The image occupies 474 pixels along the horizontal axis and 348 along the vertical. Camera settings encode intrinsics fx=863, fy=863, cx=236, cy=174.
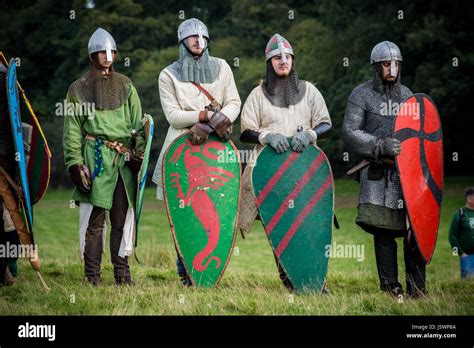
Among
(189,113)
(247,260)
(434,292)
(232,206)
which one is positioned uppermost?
(189,113)

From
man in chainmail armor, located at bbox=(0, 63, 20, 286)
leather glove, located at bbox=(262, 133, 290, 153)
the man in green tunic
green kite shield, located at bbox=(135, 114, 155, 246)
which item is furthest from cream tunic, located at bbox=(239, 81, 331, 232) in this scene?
man in chainmail armor, located at bbox=(0, 63, 20, 286)

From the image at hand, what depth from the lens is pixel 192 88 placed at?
6199 millimetres

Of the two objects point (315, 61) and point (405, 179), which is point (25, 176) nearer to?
point (405, 179)

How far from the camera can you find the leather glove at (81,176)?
6047 mm

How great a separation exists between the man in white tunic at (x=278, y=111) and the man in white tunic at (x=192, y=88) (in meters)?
0.17

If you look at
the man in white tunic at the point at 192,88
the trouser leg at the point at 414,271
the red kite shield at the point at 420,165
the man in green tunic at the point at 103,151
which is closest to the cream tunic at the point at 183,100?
the man in white tunic at the point at 192,88

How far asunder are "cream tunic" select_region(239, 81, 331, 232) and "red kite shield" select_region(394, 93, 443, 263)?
0.62 metres

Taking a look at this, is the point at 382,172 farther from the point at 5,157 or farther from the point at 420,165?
the point at 5,157

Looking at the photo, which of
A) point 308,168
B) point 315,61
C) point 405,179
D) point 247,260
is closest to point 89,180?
point 308,168

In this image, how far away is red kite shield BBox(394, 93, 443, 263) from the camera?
5.82 m

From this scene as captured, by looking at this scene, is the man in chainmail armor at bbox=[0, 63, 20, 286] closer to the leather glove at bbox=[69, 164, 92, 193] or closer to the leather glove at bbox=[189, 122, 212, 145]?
the leather glove at bbox=[69, 164, 92, 193]

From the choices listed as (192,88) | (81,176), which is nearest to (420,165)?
(192,88)

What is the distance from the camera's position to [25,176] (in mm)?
5785

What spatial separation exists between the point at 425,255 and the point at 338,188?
16131 millimetres
